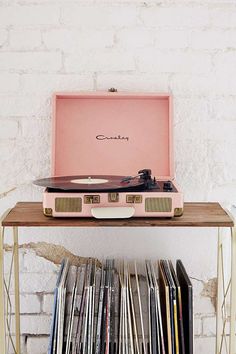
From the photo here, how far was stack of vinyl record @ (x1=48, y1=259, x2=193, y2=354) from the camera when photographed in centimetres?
159

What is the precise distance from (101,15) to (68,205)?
0.76m

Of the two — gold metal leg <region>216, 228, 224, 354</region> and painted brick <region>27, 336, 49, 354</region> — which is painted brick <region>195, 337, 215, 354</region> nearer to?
gold metal leg <region>216, 228, 224, 354</region>

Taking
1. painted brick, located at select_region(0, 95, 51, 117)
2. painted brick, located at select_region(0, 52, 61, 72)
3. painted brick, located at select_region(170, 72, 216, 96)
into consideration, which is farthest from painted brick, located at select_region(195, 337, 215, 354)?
painted brick, located at select_region(0, 52, 61, 72)

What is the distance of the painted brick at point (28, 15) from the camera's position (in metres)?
1.79

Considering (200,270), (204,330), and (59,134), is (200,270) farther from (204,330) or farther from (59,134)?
(59,134)

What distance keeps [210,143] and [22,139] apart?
2.26 feet

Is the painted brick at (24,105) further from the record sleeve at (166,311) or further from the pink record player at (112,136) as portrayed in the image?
the record sleeve at (166,311)

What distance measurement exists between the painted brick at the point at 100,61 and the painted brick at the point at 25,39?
131 mm

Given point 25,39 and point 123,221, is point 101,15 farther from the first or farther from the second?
point 123,221

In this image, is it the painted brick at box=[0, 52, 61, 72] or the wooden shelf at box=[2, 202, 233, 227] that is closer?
the wooden shelf at box=[2, 202, 233, 227]

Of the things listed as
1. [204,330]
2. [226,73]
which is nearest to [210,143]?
[226,73]

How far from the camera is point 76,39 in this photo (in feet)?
5.90

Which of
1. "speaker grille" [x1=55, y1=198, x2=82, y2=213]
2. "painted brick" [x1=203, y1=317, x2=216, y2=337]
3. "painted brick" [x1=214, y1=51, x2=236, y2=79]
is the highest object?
"painted brick" [x1=214, y1=51, x2=236, y2=79]

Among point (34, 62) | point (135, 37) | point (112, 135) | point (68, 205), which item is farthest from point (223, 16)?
point (68, 205)
